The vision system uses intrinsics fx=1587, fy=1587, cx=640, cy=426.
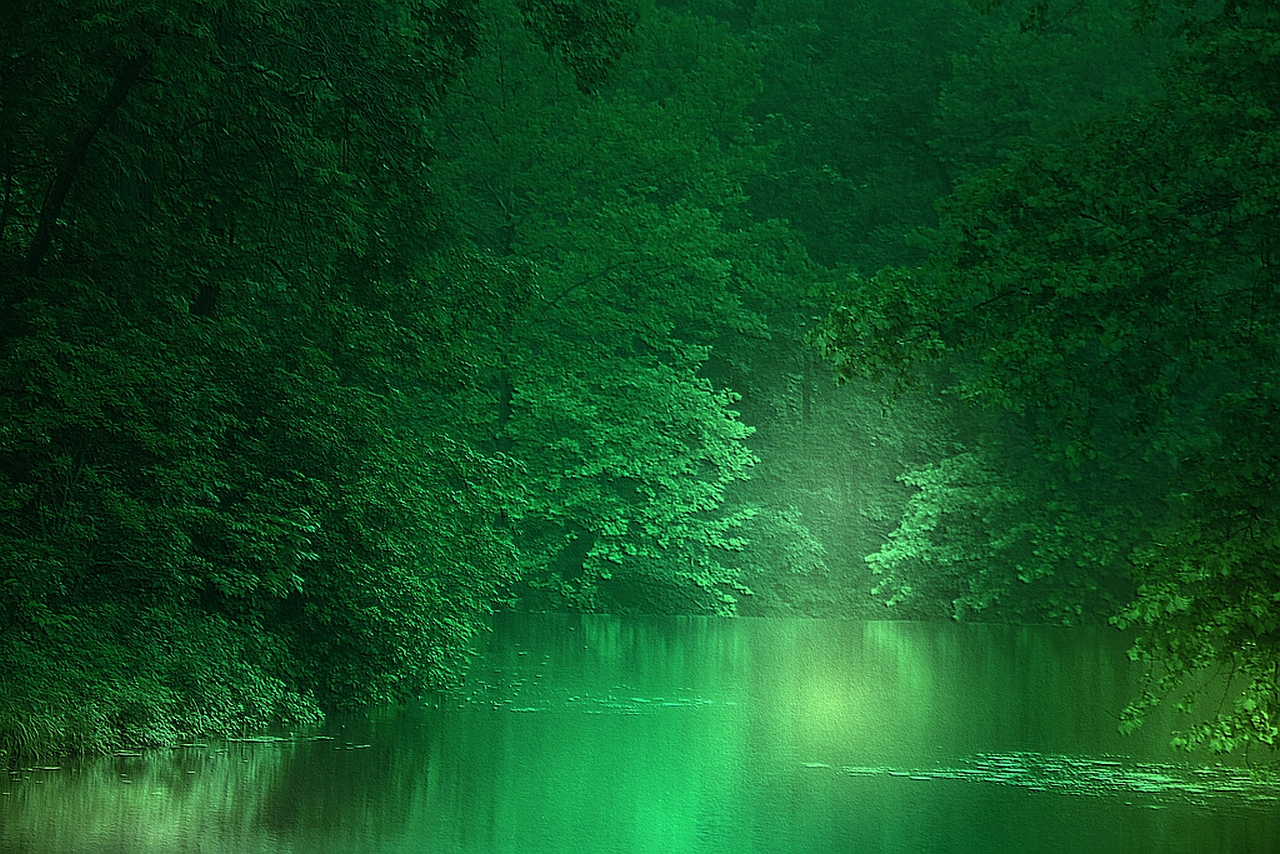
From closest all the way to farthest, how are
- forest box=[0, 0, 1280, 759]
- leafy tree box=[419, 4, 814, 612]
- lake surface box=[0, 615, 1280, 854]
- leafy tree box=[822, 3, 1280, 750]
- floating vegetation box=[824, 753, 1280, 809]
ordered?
Answer: lake surface box=[0, 615, 1280, 854] → leafy tree box=[822, 3, 1280, 750] → forest box=[0, 0, 1280, 759] → floating vegetation box=[824, 753, 1280, 809] → leafy tree box=[419, 4, 814, 612]

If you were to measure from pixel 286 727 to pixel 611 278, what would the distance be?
18.5 m

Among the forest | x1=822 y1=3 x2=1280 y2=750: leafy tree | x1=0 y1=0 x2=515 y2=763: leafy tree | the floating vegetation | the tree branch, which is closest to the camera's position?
x1=822 y1=3 x2=1280 y2=750: leafy tree

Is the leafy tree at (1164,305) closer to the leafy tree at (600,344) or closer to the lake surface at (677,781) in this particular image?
the lake surface at (677,781)

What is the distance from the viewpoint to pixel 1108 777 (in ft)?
34.3

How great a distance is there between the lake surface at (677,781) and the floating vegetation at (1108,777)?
0.10ft

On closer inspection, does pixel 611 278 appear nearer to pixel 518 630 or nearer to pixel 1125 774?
pixel 518 630

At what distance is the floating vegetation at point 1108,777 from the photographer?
31.6 feet

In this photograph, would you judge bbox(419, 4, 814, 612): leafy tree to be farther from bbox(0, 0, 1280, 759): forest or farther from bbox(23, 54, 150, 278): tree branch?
bbox(23, 54, 150, 278): tree branch

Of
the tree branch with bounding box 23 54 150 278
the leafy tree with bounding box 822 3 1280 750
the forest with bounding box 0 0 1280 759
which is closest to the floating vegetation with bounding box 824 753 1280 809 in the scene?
the forest with bounding box 0 0 1280 759

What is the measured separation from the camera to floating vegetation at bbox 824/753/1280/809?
9.63 m

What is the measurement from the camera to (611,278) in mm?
29031

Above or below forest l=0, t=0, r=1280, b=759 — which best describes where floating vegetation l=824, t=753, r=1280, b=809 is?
below

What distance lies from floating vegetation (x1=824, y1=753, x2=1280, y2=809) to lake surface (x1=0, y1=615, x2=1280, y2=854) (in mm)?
32

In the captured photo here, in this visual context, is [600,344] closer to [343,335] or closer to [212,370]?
[343,335]
